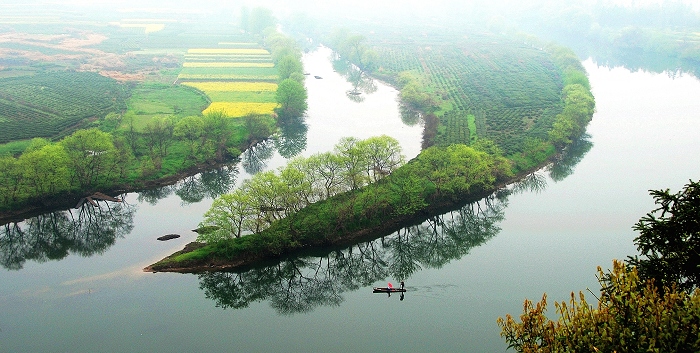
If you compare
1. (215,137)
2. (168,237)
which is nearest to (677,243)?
(168,237)

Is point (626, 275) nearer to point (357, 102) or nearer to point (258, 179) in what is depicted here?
point (258, 179)

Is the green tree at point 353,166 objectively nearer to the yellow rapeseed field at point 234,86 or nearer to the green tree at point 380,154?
the green tree at point 380,154

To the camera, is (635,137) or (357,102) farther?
(357,102)

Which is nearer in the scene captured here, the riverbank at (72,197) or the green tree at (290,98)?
the riverbank at (72,197)

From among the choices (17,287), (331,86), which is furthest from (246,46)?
(17,287)

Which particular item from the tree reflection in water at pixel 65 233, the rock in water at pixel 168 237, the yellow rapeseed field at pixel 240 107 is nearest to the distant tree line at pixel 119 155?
the tree reflection in water at pixel 65 233

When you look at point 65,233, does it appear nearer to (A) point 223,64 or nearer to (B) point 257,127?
(B) point 257,127
